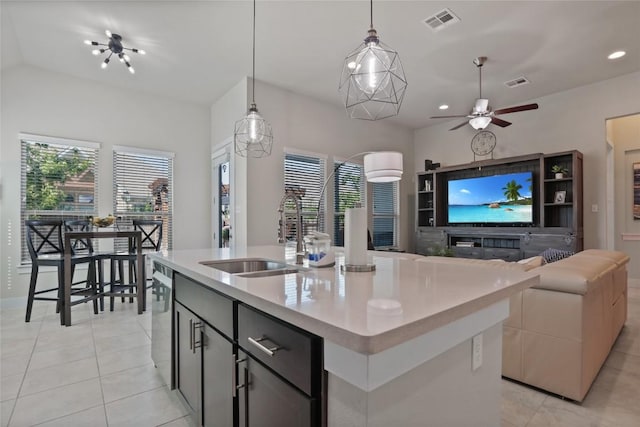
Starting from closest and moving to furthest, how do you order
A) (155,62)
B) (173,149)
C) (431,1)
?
(431,1) → (155,62) → (173,149)

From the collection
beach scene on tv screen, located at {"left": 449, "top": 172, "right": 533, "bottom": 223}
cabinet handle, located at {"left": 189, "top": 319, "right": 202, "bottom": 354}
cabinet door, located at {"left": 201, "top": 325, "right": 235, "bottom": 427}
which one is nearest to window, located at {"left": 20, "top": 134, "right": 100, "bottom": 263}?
cabinet handle, located at {"left": 189, "top": 319, "right": 202, "bottom": 354}

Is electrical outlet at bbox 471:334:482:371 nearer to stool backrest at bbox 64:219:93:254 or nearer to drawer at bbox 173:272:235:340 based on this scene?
drawer at bbox 173:272:235:340

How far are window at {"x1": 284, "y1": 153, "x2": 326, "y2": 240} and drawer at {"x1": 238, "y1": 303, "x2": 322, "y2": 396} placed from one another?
12.9 ft

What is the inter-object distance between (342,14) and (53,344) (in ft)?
13.9

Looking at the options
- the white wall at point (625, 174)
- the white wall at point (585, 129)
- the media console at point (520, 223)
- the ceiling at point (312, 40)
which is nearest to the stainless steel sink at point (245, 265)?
the ceiling at point (312, 40)

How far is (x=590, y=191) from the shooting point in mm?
5000

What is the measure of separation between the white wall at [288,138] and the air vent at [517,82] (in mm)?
2372

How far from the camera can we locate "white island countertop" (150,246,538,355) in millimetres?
673

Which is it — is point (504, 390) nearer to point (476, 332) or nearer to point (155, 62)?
point (476, 332)

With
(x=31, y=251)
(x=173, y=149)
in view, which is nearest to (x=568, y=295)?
(x=31, y=251)

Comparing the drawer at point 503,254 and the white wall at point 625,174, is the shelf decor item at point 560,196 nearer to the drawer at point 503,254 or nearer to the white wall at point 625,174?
the drawer at point 503,254

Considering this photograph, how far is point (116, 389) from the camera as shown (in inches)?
83.3

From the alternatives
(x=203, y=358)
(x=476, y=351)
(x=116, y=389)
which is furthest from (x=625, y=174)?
(x=116, y=389)

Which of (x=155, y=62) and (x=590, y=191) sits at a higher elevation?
(x=155, y=62)
